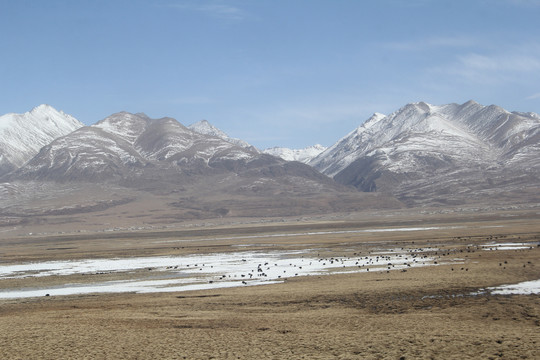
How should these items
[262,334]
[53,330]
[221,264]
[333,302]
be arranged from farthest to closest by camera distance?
1. [221,264]
2. [333,302]
3. [53,330]
4. [262,334]

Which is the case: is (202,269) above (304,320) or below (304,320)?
below

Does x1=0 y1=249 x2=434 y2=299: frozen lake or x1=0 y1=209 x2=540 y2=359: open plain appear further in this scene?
x1=0 y1=249 x2=434 y2=299: frozen lake

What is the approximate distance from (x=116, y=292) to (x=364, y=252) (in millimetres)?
41073

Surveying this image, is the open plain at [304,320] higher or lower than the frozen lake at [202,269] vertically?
higher

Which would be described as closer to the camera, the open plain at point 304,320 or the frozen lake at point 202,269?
the open plain at point 304,320

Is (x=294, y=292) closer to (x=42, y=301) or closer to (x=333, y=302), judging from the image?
(x=333, y=302)

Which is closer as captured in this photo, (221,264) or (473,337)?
(473,337)

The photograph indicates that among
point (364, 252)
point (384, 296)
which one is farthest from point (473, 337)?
point (364, 252)

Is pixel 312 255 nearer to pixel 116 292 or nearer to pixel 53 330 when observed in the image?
pixel 116 292

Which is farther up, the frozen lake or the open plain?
the open plain

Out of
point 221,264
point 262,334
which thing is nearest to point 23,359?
point 262,334

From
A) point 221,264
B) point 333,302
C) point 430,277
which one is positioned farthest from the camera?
point 221,264

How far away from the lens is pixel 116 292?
161ft

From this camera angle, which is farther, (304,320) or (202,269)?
(202,269)
